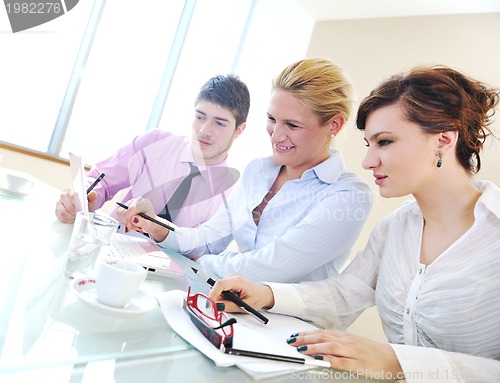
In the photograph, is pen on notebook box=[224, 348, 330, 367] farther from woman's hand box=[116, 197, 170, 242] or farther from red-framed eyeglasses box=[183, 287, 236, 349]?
woman's hand box=[116, 197, 170, 242]

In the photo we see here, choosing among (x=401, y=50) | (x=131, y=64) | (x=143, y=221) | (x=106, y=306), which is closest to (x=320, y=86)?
(x=143, y=221)

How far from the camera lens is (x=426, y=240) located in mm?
1111

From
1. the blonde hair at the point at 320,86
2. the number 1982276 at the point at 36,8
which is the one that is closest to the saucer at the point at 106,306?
the blonde hair at the point at 320,86

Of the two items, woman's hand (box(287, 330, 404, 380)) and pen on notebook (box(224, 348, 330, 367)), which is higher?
woman's hand (box(287, 330, 404, 380))

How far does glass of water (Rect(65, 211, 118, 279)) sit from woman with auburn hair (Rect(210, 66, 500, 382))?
0.25 meters

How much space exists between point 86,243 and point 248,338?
36cm

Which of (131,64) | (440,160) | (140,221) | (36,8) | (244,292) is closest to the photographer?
(244,292)

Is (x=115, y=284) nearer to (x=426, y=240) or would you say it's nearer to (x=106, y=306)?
(x=106, y=306)

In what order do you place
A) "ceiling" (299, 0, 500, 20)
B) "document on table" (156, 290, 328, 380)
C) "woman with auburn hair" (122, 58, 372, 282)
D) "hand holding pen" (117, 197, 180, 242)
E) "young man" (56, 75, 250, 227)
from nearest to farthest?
1. "document on table" (156, 290, 328, 380)
2. "woman with auburn hair" (122, 58, 372, 282)
3. "hand holding pen" (117, 197, 180, 242)
4. "young man" (56, 75, 250, 227)
5. "ceiling" (299, 0, 500, 20)

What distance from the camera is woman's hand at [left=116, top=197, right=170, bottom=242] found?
1.35 metres

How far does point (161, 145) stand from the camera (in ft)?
6.82

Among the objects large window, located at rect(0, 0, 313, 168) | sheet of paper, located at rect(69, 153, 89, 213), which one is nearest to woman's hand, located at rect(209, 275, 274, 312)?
sheet of paper, located at rect(69, 153, 89, 213)

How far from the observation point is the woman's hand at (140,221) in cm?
135

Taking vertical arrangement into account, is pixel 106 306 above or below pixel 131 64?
below
